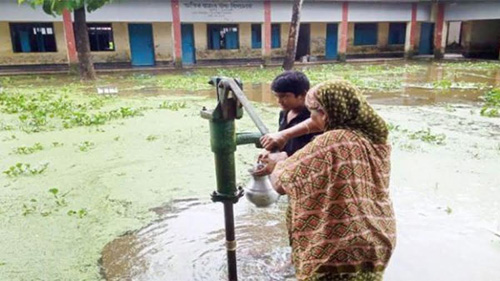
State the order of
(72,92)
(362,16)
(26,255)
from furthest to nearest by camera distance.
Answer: (362,16) → (72,92) → (26,255)

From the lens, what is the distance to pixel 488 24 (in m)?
24.8

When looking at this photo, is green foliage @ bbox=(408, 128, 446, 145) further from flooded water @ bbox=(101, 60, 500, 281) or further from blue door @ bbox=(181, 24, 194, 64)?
blue door @ bbox=(181, 24, 194, 64)

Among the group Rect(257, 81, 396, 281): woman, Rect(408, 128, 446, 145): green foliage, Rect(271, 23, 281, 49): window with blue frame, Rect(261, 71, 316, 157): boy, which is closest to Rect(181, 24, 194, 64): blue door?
Rect(271, 23, 281, 49): window with blue frame

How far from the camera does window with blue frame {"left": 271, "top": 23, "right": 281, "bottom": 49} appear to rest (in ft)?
75.3

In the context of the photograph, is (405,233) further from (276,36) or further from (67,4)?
(276,36)

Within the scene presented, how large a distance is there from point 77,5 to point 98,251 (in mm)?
12411

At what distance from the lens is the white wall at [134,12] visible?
18125 mm

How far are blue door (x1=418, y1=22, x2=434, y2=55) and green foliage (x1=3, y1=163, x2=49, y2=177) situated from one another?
2577 centimetres

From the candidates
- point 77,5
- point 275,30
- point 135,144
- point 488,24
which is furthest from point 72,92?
point 488,24

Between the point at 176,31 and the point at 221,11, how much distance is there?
248 cm

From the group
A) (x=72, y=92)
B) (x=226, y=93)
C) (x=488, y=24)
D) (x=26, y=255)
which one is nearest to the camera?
(x=226, y=93)

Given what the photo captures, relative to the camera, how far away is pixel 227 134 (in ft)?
6.55

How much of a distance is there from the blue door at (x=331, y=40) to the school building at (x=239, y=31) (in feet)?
0.19

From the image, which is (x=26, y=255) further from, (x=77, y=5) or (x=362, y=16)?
(x=362, y=16)
